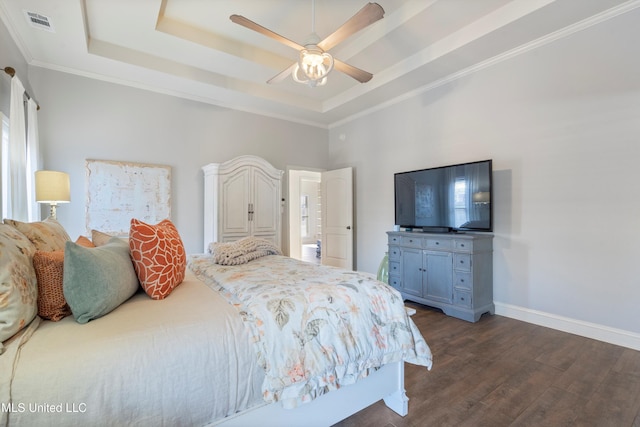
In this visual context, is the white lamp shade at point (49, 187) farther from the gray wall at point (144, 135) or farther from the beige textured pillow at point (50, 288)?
the beige textured pillow at point (50, 288)

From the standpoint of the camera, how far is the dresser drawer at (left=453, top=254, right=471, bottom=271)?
3006 mm

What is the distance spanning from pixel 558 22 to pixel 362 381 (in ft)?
11.4

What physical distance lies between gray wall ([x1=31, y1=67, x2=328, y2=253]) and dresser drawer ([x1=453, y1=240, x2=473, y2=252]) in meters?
3.06

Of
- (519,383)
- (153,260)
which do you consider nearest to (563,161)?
(519,383)

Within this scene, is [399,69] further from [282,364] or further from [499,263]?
[282,364]

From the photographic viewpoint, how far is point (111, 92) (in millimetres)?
3584

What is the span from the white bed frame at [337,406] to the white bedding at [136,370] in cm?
7

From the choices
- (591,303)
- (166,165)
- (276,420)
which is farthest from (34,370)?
(591,303)

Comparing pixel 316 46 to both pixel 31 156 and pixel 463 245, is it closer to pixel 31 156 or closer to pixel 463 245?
pixel 463 245

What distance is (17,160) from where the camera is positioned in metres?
2.43

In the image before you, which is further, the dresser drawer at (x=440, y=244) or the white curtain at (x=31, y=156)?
the dresser drawer at (x=440, y=244)

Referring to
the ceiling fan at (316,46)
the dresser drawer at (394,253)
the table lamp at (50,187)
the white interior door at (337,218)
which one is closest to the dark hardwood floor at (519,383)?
the dresser drawer at (394,253)

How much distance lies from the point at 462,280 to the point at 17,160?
14.0ft

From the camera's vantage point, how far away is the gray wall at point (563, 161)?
8.07 feet
